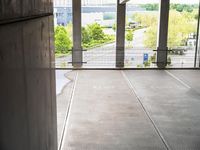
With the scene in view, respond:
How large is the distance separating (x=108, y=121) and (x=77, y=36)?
6032 millimetres

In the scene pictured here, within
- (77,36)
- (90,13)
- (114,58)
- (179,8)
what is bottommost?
(114,58)

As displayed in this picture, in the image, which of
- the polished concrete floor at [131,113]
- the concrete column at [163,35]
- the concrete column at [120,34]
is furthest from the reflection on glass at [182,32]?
the polished concrete floor at [131,113]

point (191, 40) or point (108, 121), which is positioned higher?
point (191, 40)

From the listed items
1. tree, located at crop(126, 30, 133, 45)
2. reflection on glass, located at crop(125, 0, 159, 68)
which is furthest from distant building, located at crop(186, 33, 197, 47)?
tree, located at crop(126, 30, 133, 45)

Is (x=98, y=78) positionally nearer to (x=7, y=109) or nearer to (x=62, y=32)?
(x=62, y=32)

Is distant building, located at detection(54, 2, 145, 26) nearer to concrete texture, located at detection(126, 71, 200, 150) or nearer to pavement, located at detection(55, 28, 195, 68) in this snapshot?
pavement, located at detection(55, 28, 195, 68)

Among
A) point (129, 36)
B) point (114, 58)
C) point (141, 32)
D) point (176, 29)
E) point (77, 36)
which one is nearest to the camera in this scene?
point (77, 36)

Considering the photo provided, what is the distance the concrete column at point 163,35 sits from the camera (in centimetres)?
1055

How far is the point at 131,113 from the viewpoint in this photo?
5.56m

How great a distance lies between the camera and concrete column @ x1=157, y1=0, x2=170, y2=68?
10547 millimetres

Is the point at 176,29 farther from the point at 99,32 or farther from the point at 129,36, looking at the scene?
the point at 99,32

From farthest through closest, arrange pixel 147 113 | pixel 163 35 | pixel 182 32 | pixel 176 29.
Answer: pixel 182 32, pixel 176 29, pixel 163 35, pixel 147 113

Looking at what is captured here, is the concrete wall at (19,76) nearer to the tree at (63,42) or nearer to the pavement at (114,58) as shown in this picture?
the pavement at (114,58)

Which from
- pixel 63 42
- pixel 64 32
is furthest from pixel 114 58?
pixel 64 32
